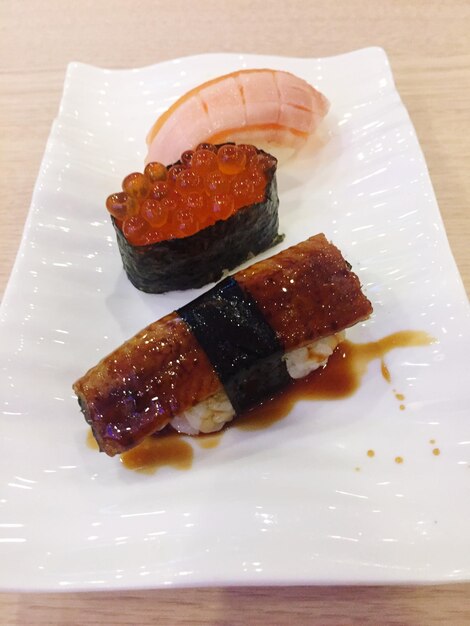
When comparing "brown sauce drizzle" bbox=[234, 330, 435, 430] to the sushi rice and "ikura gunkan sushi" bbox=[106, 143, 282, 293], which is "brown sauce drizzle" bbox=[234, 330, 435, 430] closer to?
the sushi rice

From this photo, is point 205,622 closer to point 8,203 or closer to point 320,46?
point 8,203

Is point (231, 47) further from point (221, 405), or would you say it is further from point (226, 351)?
point (221, 405)

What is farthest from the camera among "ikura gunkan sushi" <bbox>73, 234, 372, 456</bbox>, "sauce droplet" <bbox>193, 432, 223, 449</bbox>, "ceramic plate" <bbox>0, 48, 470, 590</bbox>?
"sauce droplet" <bbox>193, 432, 223, 449</bbox>

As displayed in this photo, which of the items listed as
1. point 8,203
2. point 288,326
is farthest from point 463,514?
point 8,203

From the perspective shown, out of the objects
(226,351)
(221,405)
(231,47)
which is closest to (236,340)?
(226,351)

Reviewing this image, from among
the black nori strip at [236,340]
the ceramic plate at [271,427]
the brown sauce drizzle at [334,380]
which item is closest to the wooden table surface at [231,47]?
the ceramic plate at [271,427]

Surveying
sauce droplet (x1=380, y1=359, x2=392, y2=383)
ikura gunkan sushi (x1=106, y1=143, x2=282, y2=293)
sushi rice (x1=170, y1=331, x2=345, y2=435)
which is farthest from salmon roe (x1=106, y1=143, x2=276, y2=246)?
sauce droplet (x1=380, y1=359, x2=392, y2=383)
